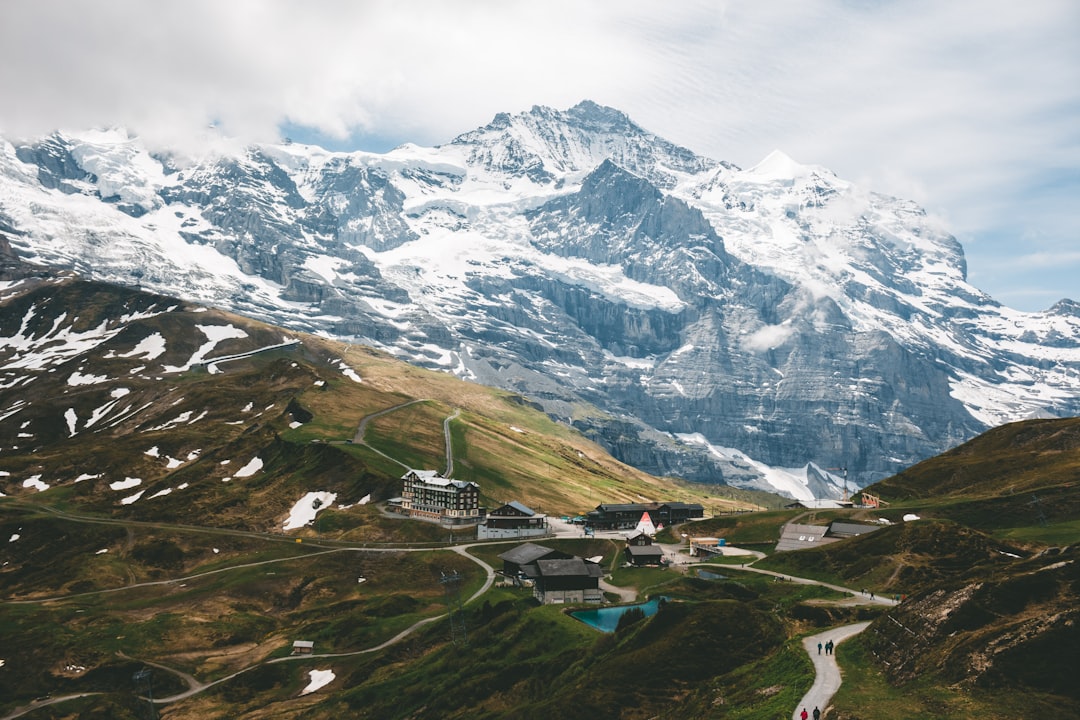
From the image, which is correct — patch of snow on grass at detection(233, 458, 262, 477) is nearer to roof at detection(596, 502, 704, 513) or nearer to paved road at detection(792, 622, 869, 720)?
roof at detection(596, 502, 704, 513)

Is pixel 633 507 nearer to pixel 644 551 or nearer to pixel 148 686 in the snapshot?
pixel 644 551

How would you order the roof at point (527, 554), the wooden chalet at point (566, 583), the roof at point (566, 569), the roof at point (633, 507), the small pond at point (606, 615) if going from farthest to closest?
the roof at point (633, 507) → the roof at point (527, 554) → the roof at point (566, 569) → the wooden chalet at point (566, 583) → the small pond at point (606, 615)

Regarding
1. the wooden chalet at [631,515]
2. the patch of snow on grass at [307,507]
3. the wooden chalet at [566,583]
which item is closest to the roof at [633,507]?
the wooden chalet at [631,515]

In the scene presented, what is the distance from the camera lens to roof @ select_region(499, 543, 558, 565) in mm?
120188

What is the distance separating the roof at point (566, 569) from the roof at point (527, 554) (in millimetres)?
8173

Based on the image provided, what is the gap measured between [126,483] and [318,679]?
122611 millimetres

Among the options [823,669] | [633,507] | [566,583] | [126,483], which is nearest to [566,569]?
[566,583]

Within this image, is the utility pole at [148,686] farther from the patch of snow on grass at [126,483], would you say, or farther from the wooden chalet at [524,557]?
the patch of snow on grass at [126,483]

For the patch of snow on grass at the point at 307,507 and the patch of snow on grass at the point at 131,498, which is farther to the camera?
the patch of snow on grass at the point at 131,498

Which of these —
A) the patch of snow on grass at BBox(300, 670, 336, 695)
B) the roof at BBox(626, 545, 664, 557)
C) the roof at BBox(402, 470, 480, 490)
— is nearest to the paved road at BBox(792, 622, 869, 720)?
the patch of snow on grass at BBox(300, 670, 336, 695)

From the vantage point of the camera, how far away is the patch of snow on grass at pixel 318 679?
94.8m

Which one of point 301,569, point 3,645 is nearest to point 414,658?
point 301,569

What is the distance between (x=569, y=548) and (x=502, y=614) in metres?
54.8

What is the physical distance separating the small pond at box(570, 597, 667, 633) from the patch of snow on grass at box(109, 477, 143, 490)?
464ft
